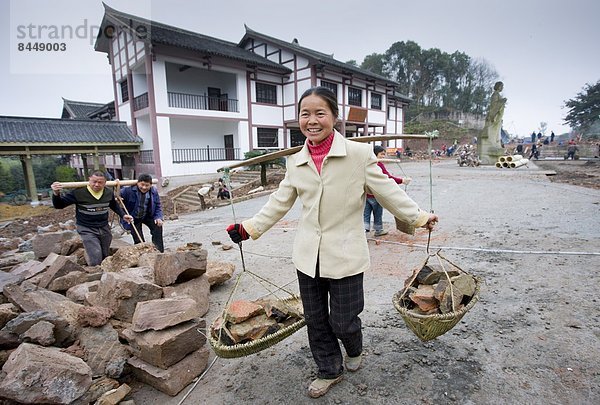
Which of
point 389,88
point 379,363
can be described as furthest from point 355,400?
point 389,88

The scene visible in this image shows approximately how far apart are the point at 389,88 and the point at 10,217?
983 inches

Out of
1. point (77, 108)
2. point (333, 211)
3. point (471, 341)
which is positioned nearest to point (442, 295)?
point (471, 341)

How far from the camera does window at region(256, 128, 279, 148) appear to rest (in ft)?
62.8

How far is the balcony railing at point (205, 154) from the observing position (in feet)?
55.5

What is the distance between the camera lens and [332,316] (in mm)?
2039

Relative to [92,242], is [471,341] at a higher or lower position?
lower

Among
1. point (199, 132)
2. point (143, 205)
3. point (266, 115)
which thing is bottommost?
point (143, 205)

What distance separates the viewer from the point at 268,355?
8.48ft

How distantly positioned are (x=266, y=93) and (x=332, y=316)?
19.0m

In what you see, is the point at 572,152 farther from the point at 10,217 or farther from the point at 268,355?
the point at 10,217

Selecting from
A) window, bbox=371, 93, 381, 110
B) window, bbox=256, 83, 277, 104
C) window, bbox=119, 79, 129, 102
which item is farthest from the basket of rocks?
window, bbox=371, 93, 381, 110

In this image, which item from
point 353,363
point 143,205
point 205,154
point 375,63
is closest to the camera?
point 353,363

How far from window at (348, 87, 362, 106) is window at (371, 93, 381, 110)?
1757 millimetres

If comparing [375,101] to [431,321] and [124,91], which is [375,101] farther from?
[431,321]
